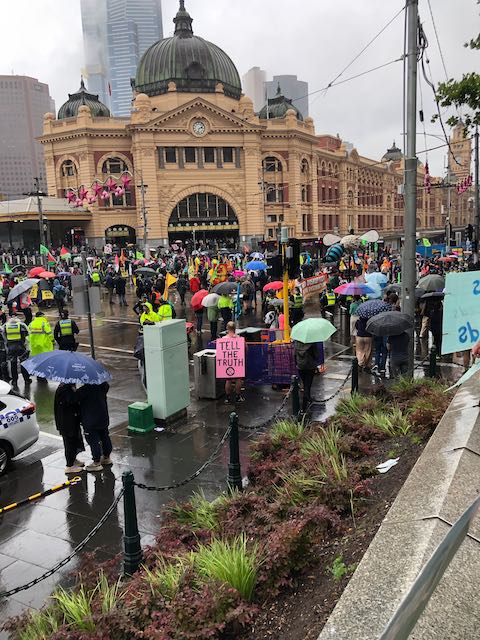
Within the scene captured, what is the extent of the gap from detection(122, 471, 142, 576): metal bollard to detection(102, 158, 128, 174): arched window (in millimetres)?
62073

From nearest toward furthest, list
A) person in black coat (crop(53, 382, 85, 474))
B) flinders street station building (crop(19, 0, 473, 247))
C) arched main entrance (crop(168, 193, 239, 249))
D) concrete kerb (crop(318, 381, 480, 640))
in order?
1. concrete kerb (crop(318, 381, 480, 640))
2. person in black coat (crop(53, 382, 85, 474))
3. flinders street station building (crop(19, 0, 473, 247))
4. arched main entrance (crop(168, 193, 239, 249))

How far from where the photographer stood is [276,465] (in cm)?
663

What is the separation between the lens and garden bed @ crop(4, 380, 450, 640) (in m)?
3.79

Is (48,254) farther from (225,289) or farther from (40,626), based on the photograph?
(40,626)

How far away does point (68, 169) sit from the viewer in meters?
64.8

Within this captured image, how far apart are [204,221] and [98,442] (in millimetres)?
57967

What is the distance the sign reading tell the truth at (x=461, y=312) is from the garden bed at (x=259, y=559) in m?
1.15

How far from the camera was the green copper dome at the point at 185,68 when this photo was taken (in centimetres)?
6669

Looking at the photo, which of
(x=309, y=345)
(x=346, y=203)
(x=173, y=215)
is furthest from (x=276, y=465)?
(x=346, y=203)

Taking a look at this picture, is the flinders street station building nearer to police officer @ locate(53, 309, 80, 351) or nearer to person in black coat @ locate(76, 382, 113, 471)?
police officer @ locate(53, 309, 80, 351)

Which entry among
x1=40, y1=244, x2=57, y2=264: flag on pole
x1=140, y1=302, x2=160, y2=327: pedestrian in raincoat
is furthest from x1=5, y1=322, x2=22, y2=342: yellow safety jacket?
x1=40, y1=244, x2=57, y2=264: flag on pole

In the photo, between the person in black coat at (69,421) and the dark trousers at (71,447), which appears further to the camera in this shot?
the dark trousers at (71,447)

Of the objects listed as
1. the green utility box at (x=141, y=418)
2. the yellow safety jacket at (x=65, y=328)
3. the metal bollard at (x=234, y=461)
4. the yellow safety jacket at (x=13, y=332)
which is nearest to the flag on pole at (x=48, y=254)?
the yellow safety jacket at (x=13, y=332)

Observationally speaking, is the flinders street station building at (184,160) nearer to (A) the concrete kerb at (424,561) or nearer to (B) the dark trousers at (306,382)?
(B) the dark trousers at (306,382)
